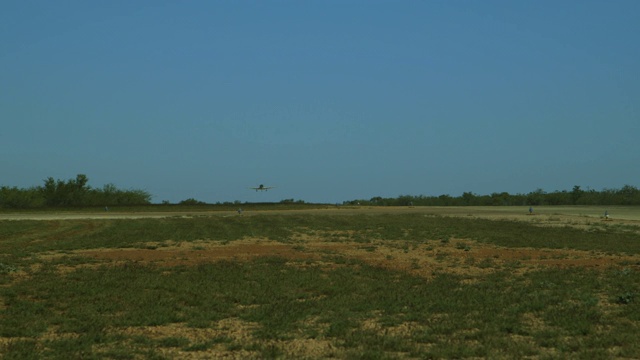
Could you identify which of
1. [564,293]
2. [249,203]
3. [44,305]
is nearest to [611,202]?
Result: [249,203]

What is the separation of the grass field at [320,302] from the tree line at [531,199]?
73.6m

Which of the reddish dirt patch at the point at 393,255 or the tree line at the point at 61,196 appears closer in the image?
the reddish dirt patch at the point at 393,255

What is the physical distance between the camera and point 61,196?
96375 millimetres

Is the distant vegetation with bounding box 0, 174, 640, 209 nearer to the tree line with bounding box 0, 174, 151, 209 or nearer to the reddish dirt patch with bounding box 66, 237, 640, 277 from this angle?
the tree line with bounding box 0, 174, 151, 209

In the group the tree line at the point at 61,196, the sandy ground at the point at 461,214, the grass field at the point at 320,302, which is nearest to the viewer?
the grass field at the point at 320,302

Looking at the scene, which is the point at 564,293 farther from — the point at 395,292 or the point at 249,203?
the point at 249,203

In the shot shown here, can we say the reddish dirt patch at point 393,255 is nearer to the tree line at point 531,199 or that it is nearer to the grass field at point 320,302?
the grass field at point 320,302

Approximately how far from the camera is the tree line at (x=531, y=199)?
9681 centimetres

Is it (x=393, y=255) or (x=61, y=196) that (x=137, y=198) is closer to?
(x=61, y=196)

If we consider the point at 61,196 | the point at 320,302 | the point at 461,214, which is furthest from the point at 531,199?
the point at 320,302

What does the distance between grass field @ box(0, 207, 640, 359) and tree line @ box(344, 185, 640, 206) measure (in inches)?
2898

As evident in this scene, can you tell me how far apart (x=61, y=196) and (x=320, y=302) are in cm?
8888

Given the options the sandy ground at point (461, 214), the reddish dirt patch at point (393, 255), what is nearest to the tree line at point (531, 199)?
the sandy ground at point (461, 214)

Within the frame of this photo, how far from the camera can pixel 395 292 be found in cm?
1592
